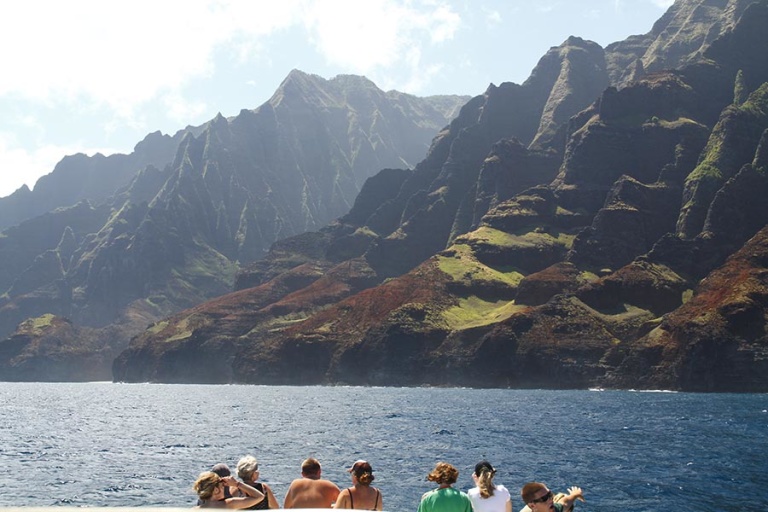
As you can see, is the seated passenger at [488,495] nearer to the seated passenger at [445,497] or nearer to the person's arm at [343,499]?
the seated passenger at [445,497]

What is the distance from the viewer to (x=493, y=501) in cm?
2220

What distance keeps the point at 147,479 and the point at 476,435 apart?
168ft

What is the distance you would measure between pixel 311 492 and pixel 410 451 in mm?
74087

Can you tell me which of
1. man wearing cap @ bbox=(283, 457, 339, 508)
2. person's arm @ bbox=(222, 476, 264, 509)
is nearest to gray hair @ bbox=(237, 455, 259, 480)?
person's arm @ bbox=(222, 476, 264, 509)

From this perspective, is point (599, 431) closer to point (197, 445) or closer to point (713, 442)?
point (713, 442)

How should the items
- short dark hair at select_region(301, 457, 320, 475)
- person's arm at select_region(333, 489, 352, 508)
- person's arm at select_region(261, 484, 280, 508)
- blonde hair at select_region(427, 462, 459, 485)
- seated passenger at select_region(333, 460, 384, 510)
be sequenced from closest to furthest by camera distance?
1. blonde hair at select_region(427, 462, 459, 485)
2. person's arm at select_region(333, 489, 352, 508)
3. seated passenger at select_region(333, 460, 384, 510)
4. person's arm at select_region(261, 484, 280, 508)
5. short dark hair at select_region(301, 457, 320, 475)

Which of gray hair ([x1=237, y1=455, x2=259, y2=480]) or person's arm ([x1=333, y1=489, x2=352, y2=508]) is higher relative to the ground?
gray hair ([x1=237, y1=455, x2=259, y2=480])

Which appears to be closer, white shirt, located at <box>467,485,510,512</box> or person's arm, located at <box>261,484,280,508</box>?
white shirt, located at <box>467,485,510,512</box>

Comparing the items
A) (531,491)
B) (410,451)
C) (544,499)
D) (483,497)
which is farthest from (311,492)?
(410,451)

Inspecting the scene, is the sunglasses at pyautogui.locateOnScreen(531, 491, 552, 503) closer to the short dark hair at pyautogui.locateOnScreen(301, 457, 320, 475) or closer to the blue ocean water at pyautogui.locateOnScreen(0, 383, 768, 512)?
the short dark hair at pyautogui.locateOnScreen(301, 457, 320, 475)

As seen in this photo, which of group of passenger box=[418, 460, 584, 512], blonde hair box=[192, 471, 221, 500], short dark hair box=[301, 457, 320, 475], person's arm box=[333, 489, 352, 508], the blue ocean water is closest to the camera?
blonde hair box=[192, 471, 221, 500]

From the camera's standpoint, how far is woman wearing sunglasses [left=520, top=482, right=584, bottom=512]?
19906 millimetres

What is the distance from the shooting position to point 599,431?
397 ft

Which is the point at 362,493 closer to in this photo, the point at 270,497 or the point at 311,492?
the point at 311,492
